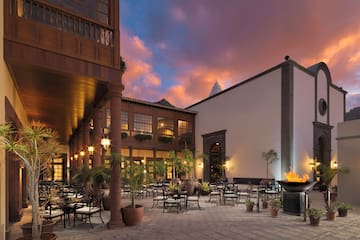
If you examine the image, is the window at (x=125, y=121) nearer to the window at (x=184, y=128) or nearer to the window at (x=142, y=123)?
the window at (x=142, y=123)

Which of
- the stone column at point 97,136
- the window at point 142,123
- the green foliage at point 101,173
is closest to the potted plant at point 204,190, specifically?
the stone column at point 97,136

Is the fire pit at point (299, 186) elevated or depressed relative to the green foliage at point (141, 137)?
depressed

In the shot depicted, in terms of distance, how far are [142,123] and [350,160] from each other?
57.2ft

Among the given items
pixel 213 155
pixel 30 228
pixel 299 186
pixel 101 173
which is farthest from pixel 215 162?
pixel 30 228

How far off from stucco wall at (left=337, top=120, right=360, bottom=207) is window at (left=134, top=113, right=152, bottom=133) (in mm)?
16704

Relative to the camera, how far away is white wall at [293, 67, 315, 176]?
2123cm

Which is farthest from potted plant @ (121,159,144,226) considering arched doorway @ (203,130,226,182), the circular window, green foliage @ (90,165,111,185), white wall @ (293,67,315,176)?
the circular window

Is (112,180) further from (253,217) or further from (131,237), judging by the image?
(253,217)

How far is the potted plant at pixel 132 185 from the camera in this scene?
900 cm

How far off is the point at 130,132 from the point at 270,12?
1527 cm

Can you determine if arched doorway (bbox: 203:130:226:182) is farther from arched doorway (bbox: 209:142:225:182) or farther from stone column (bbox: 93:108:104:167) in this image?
stone column (bbox: 93:108:104:167)

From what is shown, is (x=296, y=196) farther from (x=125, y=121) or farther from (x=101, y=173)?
(x=125, y=121)

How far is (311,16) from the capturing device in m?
16.8

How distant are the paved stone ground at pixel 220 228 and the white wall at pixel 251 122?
1089cm
